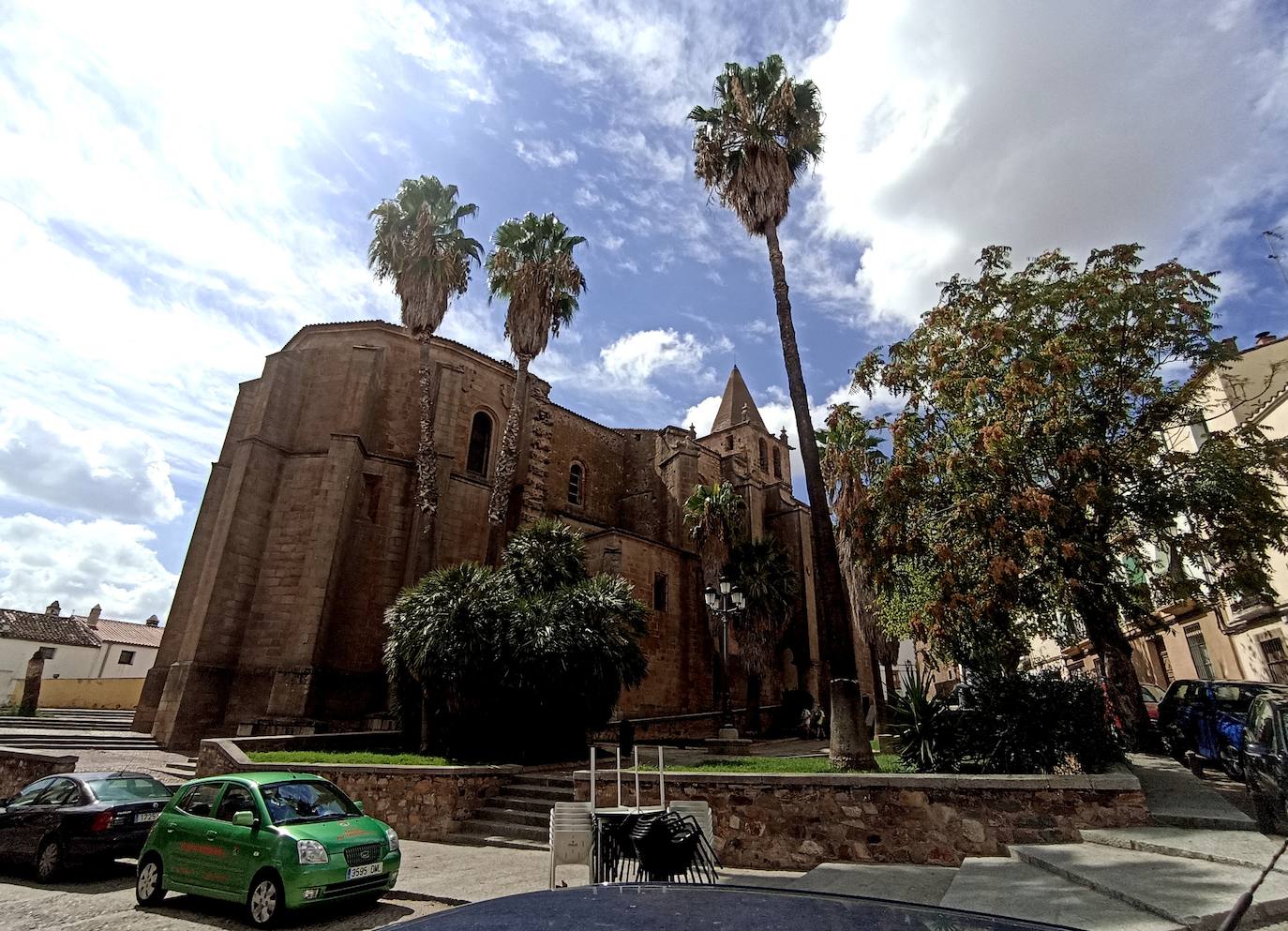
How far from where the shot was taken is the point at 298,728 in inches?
670

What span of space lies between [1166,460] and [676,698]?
18.1m

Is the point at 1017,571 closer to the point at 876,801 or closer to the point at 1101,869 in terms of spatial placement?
the point at 876,801

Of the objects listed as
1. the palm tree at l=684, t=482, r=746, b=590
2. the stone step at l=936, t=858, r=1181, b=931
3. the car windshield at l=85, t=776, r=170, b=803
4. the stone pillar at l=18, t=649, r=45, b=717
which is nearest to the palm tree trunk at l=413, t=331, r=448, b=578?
the car windshield at l=85, t=776, r=170, b=803

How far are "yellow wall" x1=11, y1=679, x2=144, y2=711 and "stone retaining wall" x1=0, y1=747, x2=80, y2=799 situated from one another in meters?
18.1

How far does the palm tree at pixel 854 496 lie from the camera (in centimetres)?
1115

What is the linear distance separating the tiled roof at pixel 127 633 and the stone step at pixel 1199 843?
4966 centimetres

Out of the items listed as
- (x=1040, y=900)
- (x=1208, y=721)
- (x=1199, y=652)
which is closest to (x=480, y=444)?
(x=1208, y=721)

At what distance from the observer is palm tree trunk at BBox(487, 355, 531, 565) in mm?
18078

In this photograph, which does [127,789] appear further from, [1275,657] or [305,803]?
[1275,657]

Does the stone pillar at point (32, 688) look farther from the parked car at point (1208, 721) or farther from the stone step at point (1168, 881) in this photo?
the parked car at point (1208, 721)

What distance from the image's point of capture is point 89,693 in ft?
101

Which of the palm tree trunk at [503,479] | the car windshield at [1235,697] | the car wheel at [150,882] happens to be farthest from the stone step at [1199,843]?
the palm tree trunk at [503,479]

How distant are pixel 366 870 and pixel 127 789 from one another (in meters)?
4.63

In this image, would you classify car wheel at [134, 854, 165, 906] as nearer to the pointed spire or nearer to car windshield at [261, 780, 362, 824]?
car windshield at [261, 780, 362, 824]
